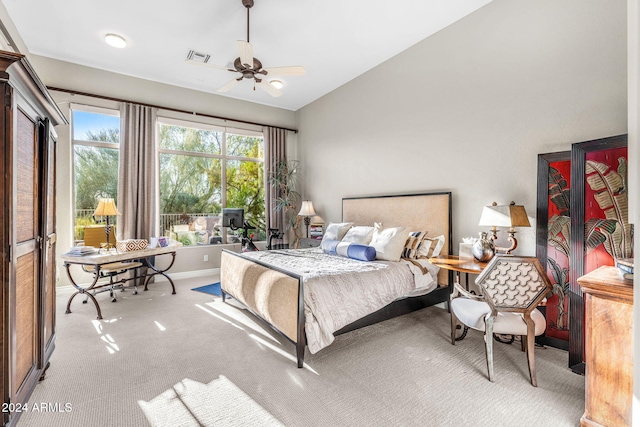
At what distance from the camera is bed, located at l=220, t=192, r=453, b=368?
229cm

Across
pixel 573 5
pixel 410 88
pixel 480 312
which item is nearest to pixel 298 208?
pixel 410 88

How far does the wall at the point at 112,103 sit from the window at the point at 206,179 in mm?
227

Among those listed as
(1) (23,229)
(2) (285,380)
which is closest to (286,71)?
(1) (23,229)

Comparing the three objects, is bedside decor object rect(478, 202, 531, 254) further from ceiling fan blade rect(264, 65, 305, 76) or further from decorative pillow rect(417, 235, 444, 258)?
ceiling fan blade rect(264, 65, 305, 76)

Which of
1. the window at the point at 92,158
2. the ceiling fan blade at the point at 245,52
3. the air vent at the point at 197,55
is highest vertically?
the air vent at the point at 197,55

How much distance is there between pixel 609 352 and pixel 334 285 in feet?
5.49

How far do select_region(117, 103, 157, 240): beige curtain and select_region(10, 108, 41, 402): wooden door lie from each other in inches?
111

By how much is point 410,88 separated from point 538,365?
331cm

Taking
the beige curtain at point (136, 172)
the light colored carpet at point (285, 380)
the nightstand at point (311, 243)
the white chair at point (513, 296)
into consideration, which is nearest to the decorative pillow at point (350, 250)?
the light colored carpet at point (285, 380)

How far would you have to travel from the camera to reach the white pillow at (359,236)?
361 cm

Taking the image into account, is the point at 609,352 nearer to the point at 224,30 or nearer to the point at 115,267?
the point at 224,30

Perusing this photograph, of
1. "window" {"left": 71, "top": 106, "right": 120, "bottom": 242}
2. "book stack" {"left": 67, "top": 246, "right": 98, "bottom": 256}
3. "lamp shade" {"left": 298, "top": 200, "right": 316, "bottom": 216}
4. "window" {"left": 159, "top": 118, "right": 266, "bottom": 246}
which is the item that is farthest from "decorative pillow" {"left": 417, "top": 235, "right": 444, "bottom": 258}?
"window" {"left": 71, "top": 106, "right": 120, "bottom": 242}

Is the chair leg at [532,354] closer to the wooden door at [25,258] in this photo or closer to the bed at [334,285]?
the bed at [334,285]

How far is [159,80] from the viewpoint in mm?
4840
